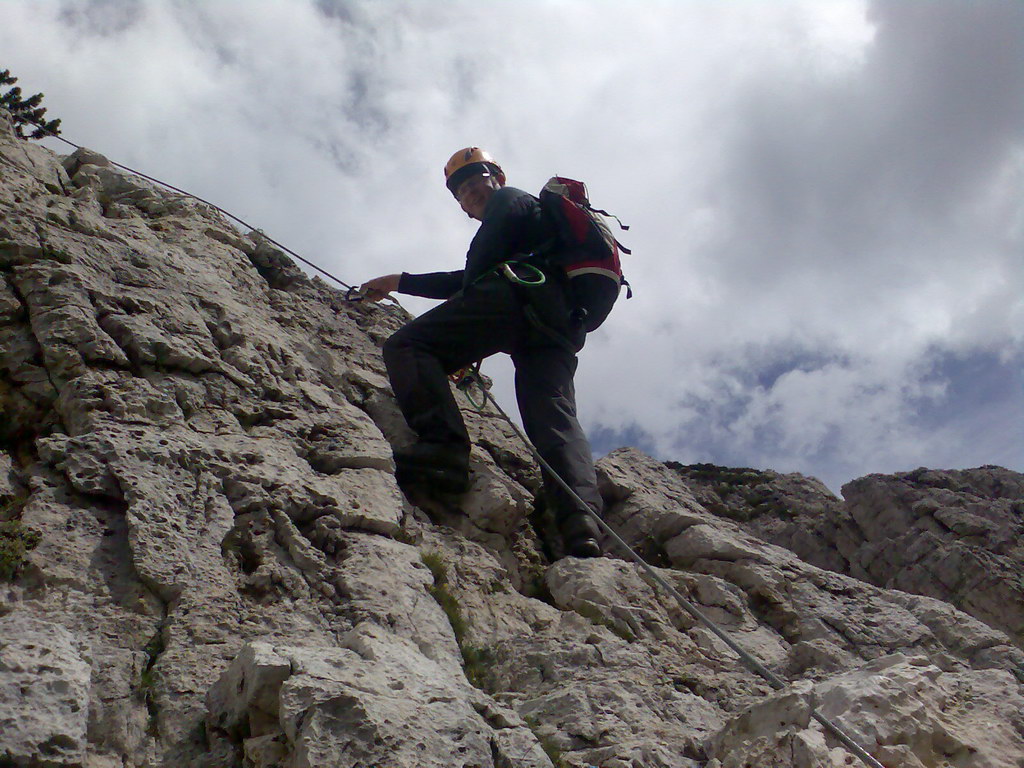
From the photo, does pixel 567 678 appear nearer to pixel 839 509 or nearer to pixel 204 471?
pixel 204 471

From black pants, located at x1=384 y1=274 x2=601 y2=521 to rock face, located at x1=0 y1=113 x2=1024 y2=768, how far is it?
51 cm

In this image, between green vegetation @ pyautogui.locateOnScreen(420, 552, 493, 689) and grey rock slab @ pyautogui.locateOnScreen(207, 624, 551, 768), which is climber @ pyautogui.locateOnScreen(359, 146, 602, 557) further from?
grey rock slab @ pyautogui.locateOnScreen(207, 624, 551, 768)

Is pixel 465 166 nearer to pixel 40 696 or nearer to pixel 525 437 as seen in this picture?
pixel 525 437

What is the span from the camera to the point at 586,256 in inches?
336

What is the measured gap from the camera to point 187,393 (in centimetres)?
588

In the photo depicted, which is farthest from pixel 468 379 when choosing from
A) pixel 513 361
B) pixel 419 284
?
pixel 419 284

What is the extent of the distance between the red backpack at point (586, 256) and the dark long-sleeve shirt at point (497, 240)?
0.24 m

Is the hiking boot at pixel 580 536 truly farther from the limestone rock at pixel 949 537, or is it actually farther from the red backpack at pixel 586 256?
the limestone rock at pixel 949 537

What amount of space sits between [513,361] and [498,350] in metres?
0.41

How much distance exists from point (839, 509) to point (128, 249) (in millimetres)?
13007

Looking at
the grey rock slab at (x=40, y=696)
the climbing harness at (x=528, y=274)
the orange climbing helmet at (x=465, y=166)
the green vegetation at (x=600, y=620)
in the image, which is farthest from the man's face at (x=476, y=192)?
the grey rock slab at (x=40, y=696)

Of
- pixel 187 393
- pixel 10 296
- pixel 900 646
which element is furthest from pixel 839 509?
pixel 10 296

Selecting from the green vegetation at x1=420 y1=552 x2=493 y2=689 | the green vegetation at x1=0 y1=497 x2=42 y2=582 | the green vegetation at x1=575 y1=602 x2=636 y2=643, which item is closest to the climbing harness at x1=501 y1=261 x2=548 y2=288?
the green vegetation at x1=420 y1=552 x2=493 y2=689

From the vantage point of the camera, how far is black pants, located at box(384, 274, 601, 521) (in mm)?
7504
